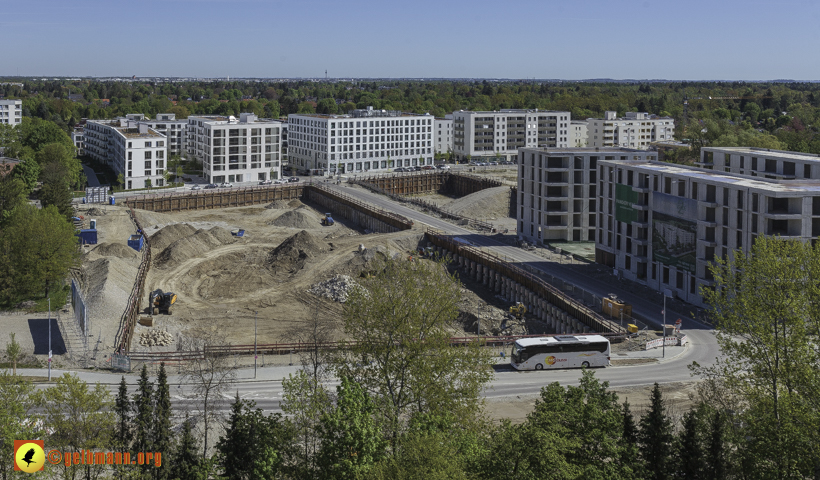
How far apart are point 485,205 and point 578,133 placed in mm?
69176

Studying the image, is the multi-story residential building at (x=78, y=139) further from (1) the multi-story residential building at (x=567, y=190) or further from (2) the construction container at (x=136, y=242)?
(1) the multi-story residential building at (x=567, y=190)

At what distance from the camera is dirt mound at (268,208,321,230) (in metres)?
122

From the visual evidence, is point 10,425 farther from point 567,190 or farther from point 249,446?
point 567,190

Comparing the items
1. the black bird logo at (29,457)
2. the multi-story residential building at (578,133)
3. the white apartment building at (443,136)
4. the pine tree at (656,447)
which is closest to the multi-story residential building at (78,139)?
the white apartment building at (443,136)

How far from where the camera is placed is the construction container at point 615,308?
6675cm

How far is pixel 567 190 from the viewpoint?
315 feet

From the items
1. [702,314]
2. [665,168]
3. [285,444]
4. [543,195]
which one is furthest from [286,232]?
[285,444]

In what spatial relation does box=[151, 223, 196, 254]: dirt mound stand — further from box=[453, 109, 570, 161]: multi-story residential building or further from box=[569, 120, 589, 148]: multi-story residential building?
box=[569, 120, 589, 148]: multi-story residential building

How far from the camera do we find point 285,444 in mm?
32281

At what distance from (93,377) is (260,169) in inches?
4181

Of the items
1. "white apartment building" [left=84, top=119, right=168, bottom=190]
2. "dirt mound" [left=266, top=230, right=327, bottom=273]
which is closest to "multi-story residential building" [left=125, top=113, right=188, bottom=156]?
"white apartment building" [left=84, top=119, right=168, bottom=190]

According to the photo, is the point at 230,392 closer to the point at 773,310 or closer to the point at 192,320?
the point at 192,320

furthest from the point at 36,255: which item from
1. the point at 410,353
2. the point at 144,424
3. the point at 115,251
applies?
the point at 410,353

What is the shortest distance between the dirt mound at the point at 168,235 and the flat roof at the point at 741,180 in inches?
2160
